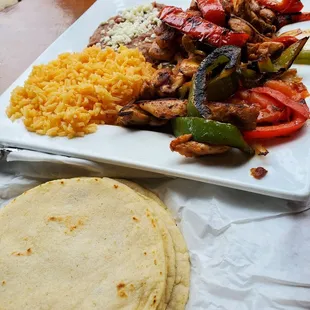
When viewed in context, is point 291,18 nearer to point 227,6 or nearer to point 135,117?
point 227,6

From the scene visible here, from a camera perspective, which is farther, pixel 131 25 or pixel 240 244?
pixel 131 25

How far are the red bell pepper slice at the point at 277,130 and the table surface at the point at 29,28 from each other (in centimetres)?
185

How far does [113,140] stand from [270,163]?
827 mm

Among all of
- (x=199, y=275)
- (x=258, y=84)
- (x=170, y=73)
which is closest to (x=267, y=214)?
(x=199, y=275)

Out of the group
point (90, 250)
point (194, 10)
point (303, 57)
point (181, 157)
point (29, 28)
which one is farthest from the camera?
point (29, 28)

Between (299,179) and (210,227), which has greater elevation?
(299,179)

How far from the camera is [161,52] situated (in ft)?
8.79

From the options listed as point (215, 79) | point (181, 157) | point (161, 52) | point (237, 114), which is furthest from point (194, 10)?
point (181, 157)

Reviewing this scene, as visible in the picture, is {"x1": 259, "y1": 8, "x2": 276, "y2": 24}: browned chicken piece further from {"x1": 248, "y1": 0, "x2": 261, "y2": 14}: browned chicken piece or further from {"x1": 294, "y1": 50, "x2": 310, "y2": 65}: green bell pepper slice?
{"x1": 294, "y1": 50, "x2": 310, "y2": 65}: green bell pepper slice

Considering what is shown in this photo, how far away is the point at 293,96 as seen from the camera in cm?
219

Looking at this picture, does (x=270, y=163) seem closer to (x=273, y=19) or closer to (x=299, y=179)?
(x=299, y=179)

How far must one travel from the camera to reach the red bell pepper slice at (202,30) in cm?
238

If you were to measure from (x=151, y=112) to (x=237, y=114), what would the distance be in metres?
0.49

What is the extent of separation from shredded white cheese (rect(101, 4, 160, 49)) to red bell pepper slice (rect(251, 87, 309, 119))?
1174 mm
